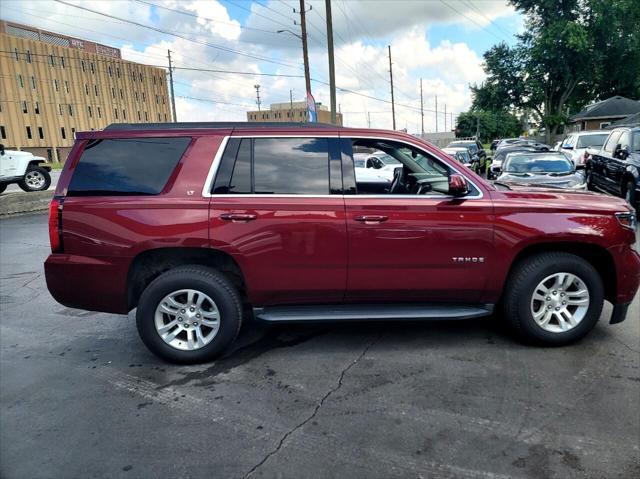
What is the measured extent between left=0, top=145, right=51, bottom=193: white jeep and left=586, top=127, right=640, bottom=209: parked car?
52.9ft

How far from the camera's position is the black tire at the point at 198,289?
384cm

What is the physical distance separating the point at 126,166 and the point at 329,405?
248 centimetres

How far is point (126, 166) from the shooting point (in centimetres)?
389

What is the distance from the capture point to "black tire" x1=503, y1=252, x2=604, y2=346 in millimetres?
3953

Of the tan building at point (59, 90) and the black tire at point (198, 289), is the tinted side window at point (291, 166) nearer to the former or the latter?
the black tire at point (198, 289)

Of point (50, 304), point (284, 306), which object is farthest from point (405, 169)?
point (50, 304)

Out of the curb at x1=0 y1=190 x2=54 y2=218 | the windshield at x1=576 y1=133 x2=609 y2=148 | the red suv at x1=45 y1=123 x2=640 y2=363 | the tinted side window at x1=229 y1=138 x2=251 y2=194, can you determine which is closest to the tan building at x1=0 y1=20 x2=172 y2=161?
the curb at x1=0 y1=190 x2=54 y2=218

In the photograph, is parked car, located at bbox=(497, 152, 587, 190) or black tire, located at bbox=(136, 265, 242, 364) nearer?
black tire, located at bbox=(136, 265, 242, 364)

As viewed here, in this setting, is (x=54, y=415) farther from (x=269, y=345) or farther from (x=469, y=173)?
(x=469, y=173)

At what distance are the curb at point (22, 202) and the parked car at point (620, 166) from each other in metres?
14.8

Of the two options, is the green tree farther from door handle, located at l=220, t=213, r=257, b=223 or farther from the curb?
door handle, located at l=220, t=213, r=257, b=223

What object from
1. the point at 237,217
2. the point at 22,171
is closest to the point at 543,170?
the point at 237,217

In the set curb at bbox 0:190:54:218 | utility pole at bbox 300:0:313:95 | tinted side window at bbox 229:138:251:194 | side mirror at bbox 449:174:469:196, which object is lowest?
curb at bbox 0:190:54:218

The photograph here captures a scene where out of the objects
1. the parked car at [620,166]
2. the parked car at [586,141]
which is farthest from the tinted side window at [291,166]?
the parked car at [586,141]
